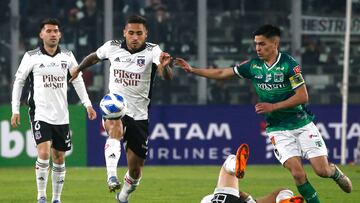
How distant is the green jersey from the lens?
1326 centimetres

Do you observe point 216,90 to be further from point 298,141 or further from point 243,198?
point 243,198

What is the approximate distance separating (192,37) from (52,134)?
10811 mm

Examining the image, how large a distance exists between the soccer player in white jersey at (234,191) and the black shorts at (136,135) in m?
3.17

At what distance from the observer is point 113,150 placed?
518 inches

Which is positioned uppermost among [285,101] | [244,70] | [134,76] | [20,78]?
[244,70]

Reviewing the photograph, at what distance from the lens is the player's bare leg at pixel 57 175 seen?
14.9 m

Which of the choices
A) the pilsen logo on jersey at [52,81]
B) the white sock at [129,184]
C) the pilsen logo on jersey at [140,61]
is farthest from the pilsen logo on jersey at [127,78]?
the pilsen logo on jersey at [52,81]

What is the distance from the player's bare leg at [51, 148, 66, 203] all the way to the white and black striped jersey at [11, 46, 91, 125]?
1.52 ft

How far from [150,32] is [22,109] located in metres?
3.86

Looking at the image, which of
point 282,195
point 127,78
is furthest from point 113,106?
point 282,195

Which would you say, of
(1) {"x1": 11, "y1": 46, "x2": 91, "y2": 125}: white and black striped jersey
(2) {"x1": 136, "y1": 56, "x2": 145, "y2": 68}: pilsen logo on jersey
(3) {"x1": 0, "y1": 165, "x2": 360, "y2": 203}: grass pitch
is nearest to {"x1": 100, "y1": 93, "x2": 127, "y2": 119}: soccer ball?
(2) {"x1": 136, "y1": 56, "x2": 145, "y2": 68}: pilsen logo on jersey

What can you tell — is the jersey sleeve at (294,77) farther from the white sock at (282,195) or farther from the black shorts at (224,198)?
the black shorts at (224,198)

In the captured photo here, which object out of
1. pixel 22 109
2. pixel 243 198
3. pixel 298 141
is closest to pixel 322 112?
pixel 22 109

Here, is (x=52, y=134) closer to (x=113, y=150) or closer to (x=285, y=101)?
(x=113, y=150)
